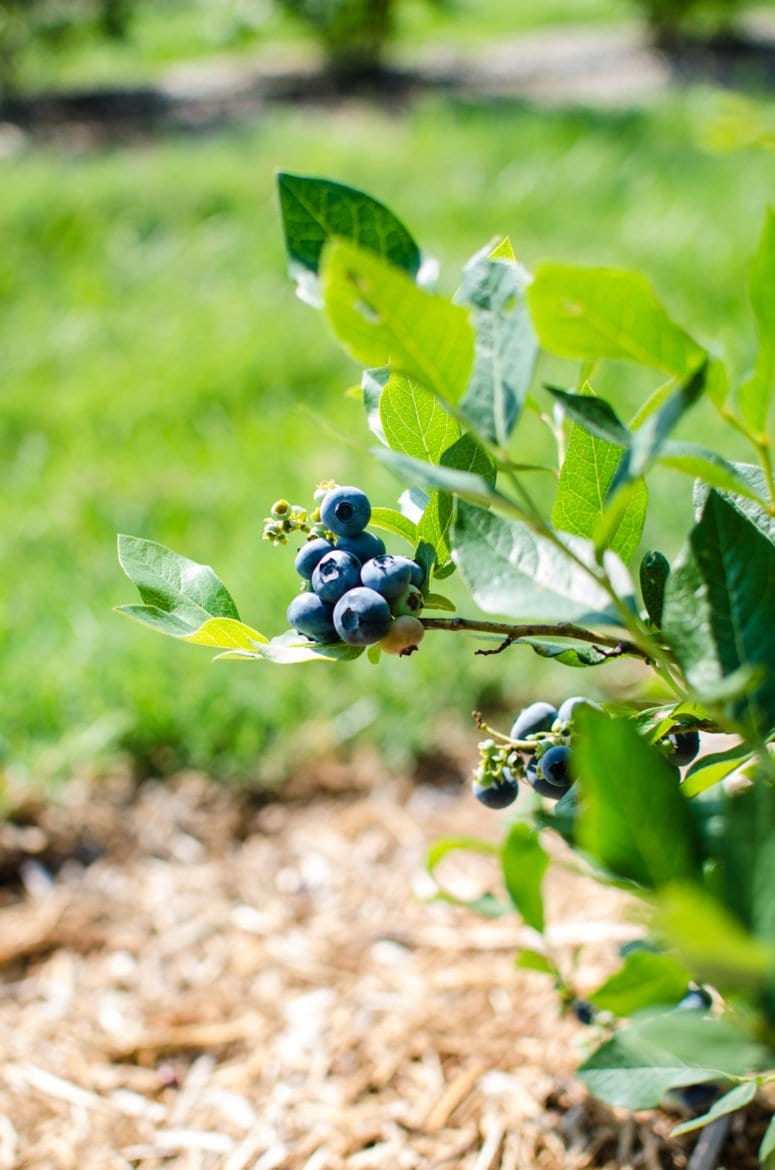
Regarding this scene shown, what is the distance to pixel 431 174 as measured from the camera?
14.3 ft

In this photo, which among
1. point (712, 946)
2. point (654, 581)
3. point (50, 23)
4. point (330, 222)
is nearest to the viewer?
point (712, 946)

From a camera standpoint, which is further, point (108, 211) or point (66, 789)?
point (108, 211)

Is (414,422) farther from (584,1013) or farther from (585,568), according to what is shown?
(584,1013)

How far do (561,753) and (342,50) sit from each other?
7.26m

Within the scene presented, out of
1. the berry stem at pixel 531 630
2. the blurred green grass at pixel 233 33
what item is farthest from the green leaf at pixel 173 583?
the blurred green grass at pixel 233 33

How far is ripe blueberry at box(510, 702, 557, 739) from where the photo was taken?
25.1 inches

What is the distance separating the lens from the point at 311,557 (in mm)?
552

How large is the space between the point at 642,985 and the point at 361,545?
22 centimetres

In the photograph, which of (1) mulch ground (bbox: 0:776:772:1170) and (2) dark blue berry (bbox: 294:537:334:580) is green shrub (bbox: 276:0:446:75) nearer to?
(1) mulch ground (bbox: 0:776:772:1170)

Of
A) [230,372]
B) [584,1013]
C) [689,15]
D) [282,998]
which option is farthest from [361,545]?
[689,15]

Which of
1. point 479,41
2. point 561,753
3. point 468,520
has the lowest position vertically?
point 479,41

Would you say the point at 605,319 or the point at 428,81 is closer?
the point at 605,319

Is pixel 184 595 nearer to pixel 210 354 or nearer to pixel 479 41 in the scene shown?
pixel 210 354

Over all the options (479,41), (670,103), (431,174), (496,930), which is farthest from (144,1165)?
(479,41)
